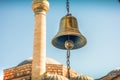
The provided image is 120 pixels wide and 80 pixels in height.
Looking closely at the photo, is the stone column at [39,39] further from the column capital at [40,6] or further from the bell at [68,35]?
the bell at [68,35]

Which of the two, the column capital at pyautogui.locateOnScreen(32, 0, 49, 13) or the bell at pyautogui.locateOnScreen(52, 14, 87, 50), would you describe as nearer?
the bell at pyautogui.locateOnScreen(52, 14, 87, 50)

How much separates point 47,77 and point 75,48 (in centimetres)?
143

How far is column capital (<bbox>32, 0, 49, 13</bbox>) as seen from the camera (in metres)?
10.3

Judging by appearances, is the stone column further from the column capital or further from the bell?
the bell

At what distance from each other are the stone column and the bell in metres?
2.22

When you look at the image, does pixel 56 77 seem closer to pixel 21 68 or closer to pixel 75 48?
pixel 75 48

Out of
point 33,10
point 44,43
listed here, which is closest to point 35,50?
point 44,43

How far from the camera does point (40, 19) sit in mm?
10414

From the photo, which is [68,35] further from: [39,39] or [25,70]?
[25,70]

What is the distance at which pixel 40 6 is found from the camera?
1032cm

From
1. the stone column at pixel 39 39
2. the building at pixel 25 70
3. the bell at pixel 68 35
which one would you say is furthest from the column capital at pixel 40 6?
the building at pixel 25 70

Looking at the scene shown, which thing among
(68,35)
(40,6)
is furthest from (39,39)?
(68,35)

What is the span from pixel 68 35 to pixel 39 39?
2.71 meters

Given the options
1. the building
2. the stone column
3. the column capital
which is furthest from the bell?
the building
